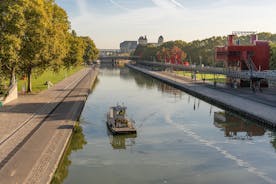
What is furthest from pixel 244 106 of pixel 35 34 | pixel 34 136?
pixel 35 34

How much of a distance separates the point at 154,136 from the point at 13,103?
78.6 feet

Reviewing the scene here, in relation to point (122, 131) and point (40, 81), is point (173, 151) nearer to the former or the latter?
point (122, 131)

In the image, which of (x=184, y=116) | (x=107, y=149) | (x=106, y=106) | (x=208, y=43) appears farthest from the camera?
(x=208, y=43)

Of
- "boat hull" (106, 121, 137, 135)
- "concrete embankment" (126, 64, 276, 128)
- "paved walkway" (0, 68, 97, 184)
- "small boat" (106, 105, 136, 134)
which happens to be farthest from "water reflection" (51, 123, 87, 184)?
"concrete embankment" (126, 64, 276, 128)

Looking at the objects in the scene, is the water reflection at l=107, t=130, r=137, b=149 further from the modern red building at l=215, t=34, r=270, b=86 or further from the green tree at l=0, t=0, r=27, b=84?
the modern red building at l=215, t=34, r=270, b=86

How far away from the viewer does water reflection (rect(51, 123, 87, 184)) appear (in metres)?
25.3

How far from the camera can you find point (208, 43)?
183m

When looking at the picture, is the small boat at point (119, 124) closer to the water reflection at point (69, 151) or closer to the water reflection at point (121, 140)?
the water reflection at point (121, 140)

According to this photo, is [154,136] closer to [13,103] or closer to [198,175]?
[198,175]

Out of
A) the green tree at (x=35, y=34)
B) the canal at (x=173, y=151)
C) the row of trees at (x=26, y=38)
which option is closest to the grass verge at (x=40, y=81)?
the row of trees at (x=26, y=38)

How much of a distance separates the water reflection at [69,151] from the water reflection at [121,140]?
114 inches

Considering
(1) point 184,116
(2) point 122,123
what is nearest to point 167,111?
(1) point 184,116

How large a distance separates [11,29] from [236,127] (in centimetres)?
3375

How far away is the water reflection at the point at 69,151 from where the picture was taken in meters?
25.3
